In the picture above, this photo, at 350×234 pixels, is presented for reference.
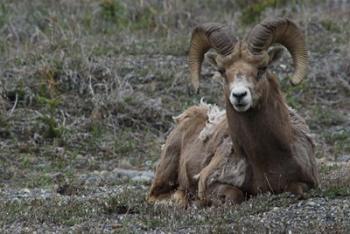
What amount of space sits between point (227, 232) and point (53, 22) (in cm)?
1263

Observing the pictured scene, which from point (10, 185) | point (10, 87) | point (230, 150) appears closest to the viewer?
point (230, 150)

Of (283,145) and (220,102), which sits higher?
(283,145)

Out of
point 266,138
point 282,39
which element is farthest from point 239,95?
point 282,39

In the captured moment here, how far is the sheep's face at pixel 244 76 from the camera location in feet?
32.4

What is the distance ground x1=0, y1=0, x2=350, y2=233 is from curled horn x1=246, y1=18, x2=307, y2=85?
778mm

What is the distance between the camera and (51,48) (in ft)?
62.0

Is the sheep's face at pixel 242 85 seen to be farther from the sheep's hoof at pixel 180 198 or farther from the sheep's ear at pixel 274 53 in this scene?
the sheep's hoof at pixel 180 198

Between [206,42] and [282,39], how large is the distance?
74cm

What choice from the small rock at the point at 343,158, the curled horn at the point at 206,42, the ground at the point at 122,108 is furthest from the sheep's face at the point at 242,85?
the small rock at the point at 343,158

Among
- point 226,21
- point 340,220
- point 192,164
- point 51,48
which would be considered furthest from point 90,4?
point 340,220

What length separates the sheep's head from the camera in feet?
32.9

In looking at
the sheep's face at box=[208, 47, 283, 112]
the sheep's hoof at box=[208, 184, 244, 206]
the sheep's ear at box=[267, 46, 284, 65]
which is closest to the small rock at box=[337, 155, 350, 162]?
the sheep's ear at box=[267, 46, 284, 65]

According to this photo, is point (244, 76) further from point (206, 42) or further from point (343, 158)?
point (343, 158)

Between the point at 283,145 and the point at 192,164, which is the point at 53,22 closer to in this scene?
the point at 192,164
